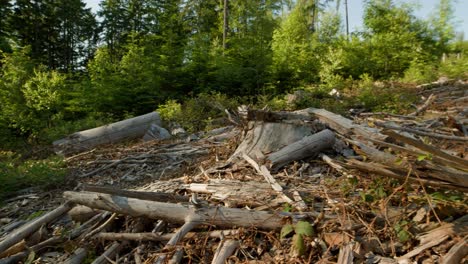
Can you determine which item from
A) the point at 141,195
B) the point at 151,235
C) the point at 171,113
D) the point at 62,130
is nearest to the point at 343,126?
the point at 141,195

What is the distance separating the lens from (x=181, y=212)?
8.50 feet

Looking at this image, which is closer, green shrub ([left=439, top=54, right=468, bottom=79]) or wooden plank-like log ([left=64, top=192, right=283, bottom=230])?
wooden plank-like log ([left=64, top=192, right=283, bottom=230])

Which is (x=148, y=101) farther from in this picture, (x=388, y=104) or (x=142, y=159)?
(x=388, y=104)

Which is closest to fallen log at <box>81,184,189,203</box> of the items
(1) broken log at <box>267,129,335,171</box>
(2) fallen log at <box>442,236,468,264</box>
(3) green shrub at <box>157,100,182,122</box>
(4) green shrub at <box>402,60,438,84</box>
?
(1) broken log at <box>267,129,335,171</box>

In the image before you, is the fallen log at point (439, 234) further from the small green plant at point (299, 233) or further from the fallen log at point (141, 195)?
the fallen log at point (141, 195)

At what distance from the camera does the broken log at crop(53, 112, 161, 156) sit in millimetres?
7879

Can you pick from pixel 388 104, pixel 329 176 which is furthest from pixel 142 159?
pixel 388 104

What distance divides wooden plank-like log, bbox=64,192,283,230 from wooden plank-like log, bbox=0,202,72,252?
39 cm

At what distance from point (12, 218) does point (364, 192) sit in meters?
4.47

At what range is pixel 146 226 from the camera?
2.81m

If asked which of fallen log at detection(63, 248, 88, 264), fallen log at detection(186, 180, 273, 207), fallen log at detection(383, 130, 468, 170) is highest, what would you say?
fallen log at detection(383, 130, 468, 170)

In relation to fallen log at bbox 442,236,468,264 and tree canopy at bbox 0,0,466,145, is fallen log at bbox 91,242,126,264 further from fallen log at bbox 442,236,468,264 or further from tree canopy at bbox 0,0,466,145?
tree canopy at bbox 0,0,466,145

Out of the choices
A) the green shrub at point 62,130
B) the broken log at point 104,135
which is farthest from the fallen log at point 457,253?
the green shrub at point 62,130

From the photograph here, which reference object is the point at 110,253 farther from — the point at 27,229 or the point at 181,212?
the point at 27,229
